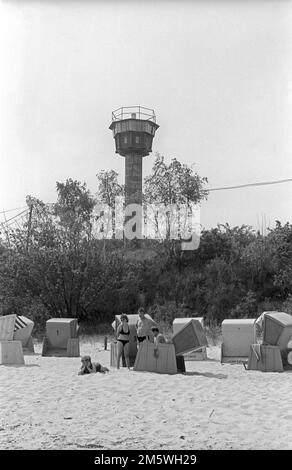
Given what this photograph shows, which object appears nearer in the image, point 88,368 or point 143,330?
point 88,368

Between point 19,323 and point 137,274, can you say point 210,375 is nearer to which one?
point 19,323

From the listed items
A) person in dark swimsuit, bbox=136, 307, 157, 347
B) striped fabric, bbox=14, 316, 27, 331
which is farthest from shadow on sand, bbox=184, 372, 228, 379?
striped fabric, bbox=14, 316, 27, 331

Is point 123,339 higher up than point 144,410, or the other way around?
point 123,339

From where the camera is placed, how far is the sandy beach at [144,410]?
20.0ft

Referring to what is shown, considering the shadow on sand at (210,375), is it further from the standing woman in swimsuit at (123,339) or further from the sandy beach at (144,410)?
the standing woman in swimsuit at (123,339)

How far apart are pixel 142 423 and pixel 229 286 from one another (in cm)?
1758

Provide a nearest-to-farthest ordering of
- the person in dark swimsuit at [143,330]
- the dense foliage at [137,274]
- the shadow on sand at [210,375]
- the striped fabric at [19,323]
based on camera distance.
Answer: the shadow on sand at [210,375], the person in dark swimsuit at [143,330], the striped fabric at [19,323], the dense foliage at [137,274]

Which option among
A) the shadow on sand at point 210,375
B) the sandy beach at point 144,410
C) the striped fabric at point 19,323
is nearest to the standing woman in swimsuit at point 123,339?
the sandy beach at point 144,410

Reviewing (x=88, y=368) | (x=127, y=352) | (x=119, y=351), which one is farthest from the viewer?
(x=127, y=352)

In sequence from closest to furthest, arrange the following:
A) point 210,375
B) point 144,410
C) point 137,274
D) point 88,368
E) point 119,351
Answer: point 144,410 < point 88,368 < point 210,375 < point 119,351 < point 137,274

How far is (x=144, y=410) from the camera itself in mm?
7492

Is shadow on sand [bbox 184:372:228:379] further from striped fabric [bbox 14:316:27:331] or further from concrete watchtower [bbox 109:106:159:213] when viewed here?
concrete watchtower [bbox 109:106:159:213]

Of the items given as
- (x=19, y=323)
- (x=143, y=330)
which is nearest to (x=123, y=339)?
(x=143, y=330)
